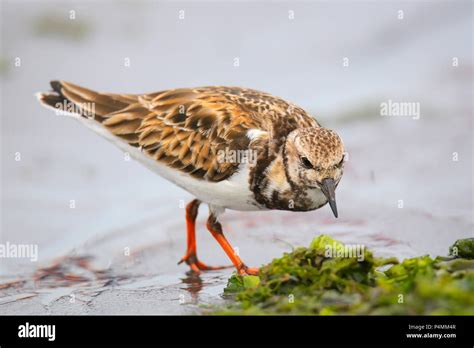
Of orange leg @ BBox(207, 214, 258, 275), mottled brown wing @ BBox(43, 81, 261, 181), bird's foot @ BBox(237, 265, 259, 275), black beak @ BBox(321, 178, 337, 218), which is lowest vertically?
bird's foot @ BBox(237, 265, 259, 275)

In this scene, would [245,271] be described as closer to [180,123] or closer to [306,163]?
[306,163]

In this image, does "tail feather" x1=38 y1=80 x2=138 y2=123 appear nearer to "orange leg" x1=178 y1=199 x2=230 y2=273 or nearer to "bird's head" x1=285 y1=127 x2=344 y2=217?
"orange leg" x1=178 y1=199 x2=230 y2=273

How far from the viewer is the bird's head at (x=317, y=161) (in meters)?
7.56

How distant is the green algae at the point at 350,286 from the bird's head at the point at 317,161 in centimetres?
55

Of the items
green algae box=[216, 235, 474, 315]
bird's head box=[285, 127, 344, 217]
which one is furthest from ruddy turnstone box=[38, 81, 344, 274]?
green algae box=[216, 235, 474, 315]

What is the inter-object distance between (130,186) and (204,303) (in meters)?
4.90

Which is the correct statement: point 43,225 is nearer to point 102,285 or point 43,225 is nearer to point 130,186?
point 130,186

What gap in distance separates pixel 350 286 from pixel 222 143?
7.56ft

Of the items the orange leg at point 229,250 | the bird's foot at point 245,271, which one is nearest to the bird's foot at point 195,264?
the orange leg at point 229,250

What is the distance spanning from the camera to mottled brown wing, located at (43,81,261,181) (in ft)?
27.0

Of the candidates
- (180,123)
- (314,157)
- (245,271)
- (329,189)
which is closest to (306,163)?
(314,157)

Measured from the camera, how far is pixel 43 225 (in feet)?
36.6

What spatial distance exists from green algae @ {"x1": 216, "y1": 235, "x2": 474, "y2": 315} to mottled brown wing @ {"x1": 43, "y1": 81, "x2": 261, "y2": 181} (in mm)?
1423
